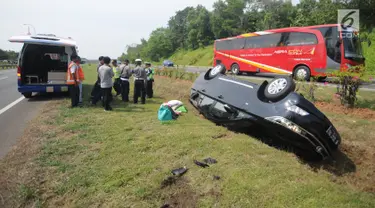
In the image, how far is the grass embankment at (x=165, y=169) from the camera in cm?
284

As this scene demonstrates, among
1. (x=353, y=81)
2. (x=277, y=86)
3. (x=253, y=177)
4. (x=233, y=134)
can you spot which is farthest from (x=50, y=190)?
(x=353, y=81)

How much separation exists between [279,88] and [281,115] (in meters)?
0.70

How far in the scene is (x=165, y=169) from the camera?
11.4 ft

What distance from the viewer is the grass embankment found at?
2.84m

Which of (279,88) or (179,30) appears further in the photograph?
(179,30)

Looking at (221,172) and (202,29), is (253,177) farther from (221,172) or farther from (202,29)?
(202,29)

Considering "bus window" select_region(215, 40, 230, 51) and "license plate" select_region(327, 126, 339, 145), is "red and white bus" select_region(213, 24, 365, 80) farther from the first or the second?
"license plate" select_region(327, 126, 339, 145)

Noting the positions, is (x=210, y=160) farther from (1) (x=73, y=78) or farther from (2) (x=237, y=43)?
(2) (x=237, y=43)

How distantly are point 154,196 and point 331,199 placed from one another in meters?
2.04

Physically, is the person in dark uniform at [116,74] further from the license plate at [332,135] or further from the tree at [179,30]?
the tree at [179,30]

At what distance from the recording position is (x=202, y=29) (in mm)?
53969

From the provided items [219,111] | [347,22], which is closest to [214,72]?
[219,111]

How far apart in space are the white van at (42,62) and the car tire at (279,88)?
6325 mm

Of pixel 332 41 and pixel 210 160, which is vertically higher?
pixel 332 41
